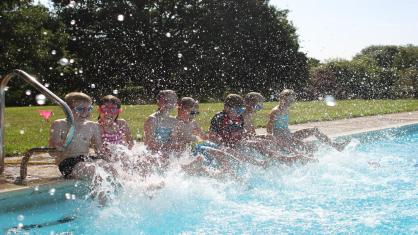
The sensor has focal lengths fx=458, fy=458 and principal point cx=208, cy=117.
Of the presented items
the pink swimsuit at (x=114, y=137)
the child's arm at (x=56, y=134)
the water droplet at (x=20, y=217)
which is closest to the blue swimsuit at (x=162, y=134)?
the pink swimsuit at (x=114, y=137)

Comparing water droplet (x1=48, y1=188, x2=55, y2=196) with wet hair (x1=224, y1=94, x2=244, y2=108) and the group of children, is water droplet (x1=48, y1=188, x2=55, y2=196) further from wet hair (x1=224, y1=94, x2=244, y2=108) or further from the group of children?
wet hair (x1=224, y1=94, x2=244, y2=108)

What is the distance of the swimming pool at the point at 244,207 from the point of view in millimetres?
4461

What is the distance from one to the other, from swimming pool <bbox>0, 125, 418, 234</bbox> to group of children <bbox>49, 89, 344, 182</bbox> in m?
0.24

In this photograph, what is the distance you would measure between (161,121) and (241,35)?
27.1 metres

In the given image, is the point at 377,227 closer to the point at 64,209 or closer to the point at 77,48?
the point at 64,209

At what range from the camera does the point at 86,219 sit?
4.62 metres

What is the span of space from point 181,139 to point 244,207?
157cm

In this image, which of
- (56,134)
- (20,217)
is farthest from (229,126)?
(20,217)

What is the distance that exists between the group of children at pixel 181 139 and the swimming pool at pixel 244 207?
9.4 inches

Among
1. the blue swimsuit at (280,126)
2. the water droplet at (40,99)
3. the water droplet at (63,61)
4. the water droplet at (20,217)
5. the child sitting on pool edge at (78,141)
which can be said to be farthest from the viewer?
the water droplet at (63,61)

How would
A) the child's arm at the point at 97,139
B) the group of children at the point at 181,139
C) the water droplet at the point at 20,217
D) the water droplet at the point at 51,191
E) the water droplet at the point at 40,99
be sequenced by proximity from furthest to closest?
the water droplet at the point at 40,99
the child's arm at the point at 97,139
the group of children at the point at 181,139
the water droplet at the point at 51,191
the water droplet at the point at 20,217

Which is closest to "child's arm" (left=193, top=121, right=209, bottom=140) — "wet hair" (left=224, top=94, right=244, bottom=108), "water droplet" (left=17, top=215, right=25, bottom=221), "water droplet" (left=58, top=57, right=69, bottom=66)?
"wet hair" (left=224, top=94, right=244, bottom=108)

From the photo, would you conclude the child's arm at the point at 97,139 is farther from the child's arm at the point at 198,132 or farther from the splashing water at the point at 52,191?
the child's arm at the point at 198,132

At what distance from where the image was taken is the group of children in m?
5.08
